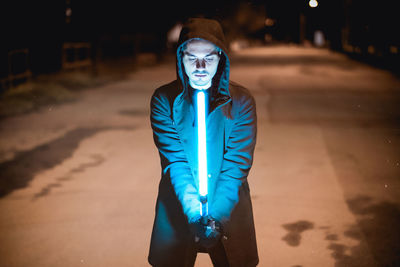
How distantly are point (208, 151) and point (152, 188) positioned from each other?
345 centimetres

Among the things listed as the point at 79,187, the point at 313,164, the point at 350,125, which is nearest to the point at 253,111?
the point at 79,187

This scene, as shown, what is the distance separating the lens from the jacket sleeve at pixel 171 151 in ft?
7.22

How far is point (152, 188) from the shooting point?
5.53 meters

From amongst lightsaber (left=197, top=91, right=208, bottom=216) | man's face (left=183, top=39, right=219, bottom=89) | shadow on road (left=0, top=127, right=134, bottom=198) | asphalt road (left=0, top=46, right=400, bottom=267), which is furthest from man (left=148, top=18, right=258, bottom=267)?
shadow on road (left=0, top=127, right=134, bottom=198)

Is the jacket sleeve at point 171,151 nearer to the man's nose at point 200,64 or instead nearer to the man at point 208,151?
the man at point 208,151

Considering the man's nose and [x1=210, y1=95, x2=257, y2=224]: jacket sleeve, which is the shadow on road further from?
the man's nose

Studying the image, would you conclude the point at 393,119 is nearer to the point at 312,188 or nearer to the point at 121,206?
the point at 312,188

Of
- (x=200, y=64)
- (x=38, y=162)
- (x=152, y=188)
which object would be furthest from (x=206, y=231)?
(x=38, y=162)

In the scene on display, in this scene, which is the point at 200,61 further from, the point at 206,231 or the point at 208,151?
the point at 206,231

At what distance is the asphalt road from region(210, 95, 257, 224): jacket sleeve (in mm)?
1613

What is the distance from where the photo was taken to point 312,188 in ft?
18.1

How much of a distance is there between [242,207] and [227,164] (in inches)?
10.1

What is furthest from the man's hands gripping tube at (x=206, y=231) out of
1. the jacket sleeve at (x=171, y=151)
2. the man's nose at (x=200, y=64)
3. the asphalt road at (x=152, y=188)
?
the asphalt road at (x=152, y=188)

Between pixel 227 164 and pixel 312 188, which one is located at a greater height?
pixel 227 164
